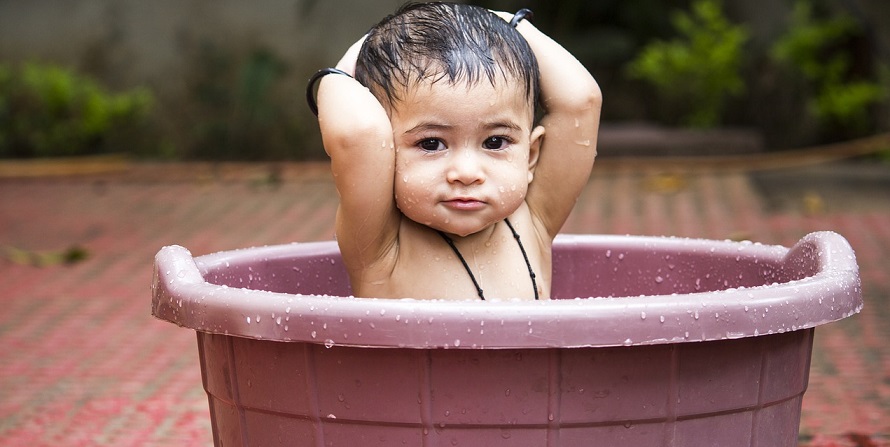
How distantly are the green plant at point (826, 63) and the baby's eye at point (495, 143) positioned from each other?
7.22 m

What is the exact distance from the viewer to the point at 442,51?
1.55m

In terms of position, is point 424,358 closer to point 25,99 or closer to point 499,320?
point 499,320

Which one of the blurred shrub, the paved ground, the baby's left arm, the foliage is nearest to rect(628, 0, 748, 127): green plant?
the paved ground

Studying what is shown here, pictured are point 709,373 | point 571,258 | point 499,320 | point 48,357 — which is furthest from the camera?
point 48,357

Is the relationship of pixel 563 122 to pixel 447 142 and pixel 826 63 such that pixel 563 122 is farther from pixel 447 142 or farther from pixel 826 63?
pixel 826 63

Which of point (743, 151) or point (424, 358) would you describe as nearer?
point (424, 358)

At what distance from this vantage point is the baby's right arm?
1.46 m

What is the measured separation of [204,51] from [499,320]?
26.2 feet

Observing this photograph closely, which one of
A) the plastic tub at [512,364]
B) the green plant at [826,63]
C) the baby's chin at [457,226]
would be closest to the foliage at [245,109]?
the green plant at [826,63]

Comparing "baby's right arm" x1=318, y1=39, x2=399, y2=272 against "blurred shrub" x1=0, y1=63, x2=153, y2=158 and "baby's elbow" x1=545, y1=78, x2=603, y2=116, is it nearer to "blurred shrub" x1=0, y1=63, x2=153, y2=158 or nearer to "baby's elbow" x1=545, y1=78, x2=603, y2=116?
"baby's elbow" x1=545, y1=78, x2=603, y2=116

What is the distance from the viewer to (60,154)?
8.45 meters

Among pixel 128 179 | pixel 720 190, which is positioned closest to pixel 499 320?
pixel 720 190

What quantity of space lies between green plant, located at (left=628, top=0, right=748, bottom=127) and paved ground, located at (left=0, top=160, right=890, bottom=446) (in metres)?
0.85

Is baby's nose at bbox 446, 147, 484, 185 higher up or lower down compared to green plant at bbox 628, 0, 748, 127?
higher up
